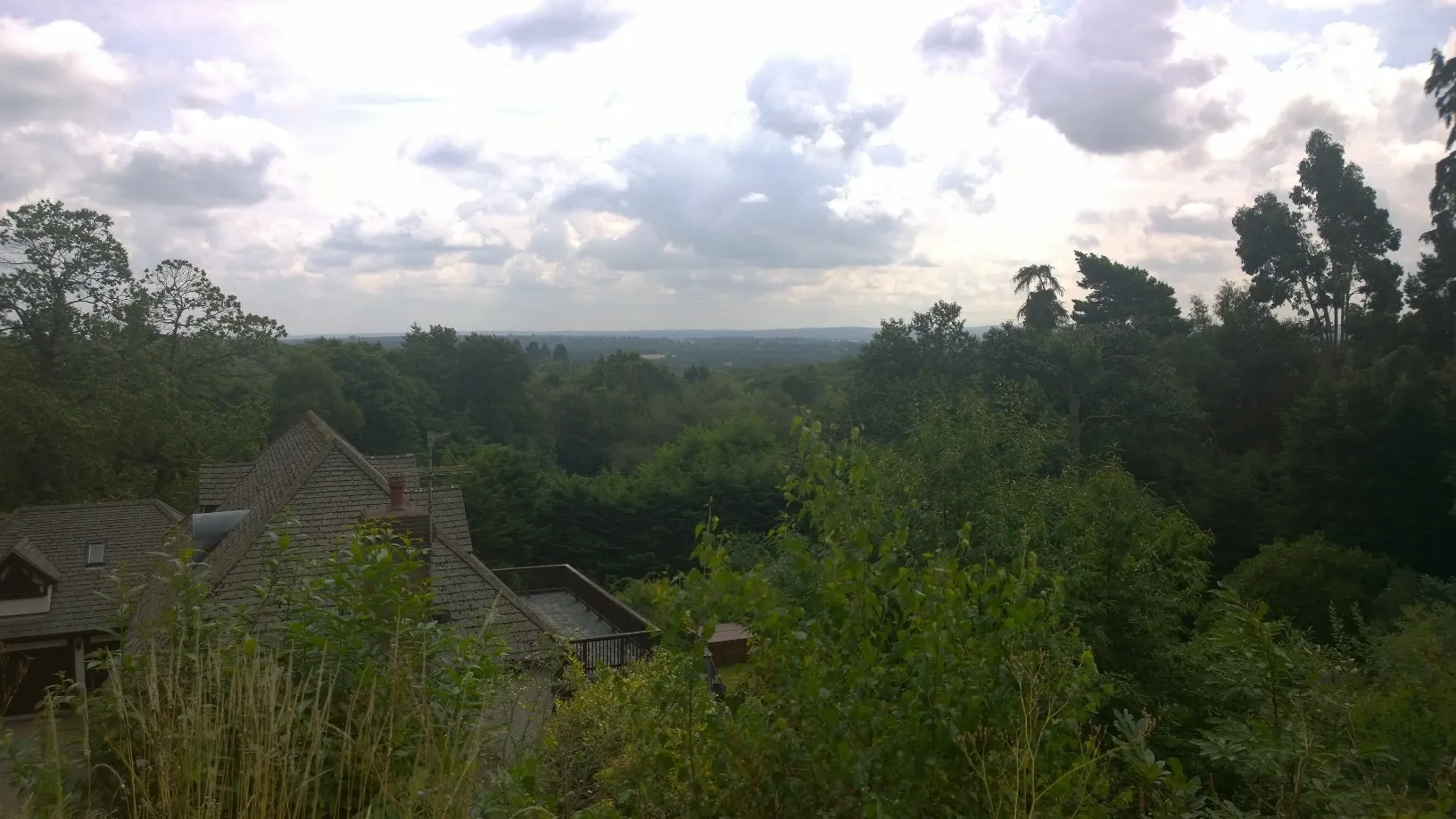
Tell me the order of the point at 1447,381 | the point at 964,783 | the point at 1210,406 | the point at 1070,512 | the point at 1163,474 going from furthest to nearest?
the point at 1210,406 < the point at 1163,474 < the point at 1447,381 < the point at 1070,512 < the point at 964,783

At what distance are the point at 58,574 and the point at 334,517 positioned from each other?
8.78 m

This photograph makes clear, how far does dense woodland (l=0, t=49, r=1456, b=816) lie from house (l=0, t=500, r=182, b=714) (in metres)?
3.96

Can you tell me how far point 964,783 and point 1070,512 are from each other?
8.30 m

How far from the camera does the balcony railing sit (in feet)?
42.7

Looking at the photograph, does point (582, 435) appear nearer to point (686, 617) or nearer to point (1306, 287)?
point (1306, 287)

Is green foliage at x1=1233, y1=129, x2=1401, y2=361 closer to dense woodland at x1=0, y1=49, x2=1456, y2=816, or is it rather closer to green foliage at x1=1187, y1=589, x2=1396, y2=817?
dense woodland at x1=0, y1=49, x2=1456, y2=816

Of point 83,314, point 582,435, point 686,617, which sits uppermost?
point 83,314

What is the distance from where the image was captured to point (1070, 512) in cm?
1086

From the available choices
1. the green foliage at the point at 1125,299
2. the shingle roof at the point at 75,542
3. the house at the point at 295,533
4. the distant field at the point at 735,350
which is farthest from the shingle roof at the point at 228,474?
the distant field at the point at 735,350

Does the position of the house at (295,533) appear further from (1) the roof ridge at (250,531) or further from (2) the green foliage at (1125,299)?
(2) the green foliage at (1125,299)

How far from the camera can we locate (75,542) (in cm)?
1961

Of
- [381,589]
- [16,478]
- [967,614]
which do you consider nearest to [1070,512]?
[967,614]

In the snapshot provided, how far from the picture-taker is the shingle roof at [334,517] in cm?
1107

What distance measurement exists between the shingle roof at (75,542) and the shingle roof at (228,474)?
1.08 metres
